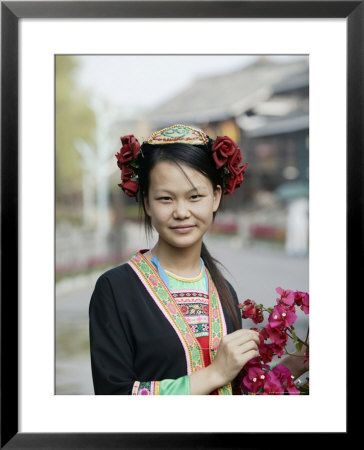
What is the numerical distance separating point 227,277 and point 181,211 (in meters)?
0.29

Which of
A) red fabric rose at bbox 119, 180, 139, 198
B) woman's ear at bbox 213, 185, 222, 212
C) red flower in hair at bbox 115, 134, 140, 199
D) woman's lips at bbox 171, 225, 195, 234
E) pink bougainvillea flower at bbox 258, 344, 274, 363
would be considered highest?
red flower in hair at bbox 115, 134, 140, 199

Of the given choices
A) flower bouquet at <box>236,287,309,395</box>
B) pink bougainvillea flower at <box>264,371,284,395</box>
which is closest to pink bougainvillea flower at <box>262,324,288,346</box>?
flower bouquet at <box>236,287,309,395</box>

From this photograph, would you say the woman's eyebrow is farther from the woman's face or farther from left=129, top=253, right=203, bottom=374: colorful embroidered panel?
left=129, top=253, right=203, bottom=374: colorful embroidered panel

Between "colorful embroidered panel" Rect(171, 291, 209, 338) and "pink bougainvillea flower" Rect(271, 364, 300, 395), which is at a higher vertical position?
"colorful embroidered panel" Rect(171, 291, 209, 338)

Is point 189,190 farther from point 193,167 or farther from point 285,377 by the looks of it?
point 285,377

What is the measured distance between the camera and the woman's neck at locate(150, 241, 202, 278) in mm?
1888

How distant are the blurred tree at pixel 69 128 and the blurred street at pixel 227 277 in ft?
0.93

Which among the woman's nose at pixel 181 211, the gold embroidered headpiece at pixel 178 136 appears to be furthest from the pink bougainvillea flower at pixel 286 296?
the gold embroidered headpiece at pixel 178 136

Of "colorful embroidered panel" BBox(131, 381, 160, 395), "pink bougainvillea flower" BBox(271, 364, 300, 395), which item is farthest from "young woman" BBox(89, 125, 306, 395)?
"pink bougainvillea flower" BBox(271, 364, 300, 395)

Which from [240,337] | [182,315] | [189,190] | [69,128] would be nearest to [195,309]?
[182,315]

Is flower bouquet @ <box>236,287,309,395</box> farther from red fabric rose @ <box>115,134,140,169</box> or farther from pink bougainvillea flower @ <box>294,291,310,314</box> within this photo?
red fabric rose @ <box>115,134,140,169</box>

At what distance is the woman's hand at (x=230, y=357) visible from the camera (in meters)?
1.81

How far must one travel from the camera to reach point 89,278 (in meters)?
1.93

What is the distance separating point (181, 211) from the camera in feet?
5.94
